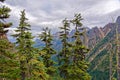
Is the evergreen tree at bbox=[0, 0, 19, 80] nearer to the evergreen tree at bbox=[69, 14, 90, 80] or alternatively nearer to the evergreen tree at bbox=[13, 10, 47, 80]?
the evergreen tree at bbox=[13, 10, 47, 80]

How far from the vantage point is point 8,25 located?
890 inches

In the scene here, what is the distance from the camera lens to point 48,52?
42594 millimetres

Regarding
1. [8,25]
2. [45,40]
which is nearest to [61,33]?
[45,40]

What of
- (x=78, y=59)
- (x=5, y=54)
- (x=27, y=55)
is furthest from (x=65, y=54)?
(x=5, y=54)

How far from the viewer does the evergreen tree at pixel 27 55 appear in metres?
32.6

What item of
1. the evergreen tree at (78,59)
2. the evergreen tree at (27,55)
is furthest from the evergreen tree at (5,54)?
the evergreen tree at (78,59)

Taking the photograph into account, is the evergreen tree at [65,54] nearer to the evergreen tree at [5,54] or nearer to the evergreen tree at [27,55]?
the evergreen tree at [27,55]

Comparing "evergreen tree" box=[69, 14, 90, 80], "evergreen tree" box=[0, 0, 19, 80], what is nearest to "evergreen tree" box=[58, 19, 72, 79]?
"evergreen tree" box=[69, 14, 90, 80]

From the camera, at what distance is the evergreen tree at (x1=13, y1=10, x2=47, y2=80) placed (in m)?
32.6

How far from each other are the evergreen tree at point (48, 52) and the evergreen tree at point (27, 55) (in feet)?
19.9

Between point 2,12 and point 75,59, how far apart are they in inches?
790

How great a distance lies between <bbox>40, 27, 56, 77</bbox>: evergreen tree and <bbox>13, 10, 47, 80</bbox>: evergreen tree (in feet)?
19.9

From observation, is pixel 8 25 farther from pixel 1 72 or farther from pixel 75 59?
pixel 75 59

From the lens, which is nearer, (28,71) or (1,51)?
(1,51)
